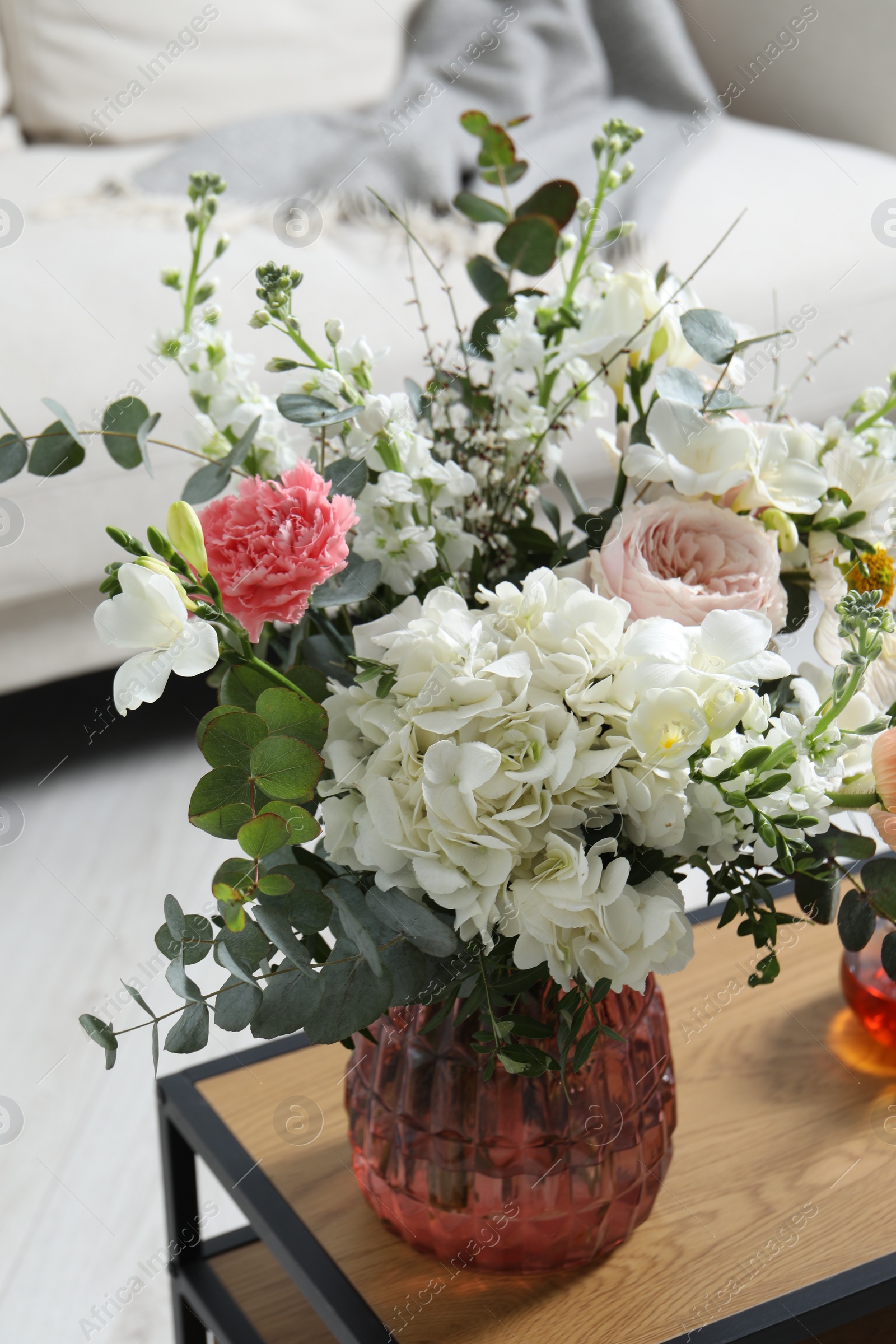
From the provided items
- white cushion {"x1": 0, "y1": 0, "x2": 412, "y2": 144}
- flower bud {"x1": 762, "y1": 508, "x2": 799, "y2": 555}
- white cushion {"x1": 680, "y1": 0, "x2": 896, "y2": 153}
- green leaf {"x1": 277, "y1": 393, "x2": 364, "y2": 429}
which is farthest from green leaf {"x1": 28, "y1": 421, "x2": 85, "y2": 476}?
white cushion {"x1": 680, "y1": 0, "x2": 896, "y2": 153}

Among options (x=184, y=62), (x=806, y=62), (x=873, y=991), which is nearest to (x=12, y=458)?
(x=873, y=991)

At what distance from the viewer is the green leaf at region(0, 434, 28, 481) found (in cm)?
61

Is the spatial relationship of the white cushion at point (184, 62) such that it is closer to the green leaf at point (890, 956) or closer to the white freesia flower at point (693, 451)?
the white freesia flower at point (693, 451)

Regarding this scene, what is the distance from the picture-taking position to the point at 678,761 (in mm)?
469

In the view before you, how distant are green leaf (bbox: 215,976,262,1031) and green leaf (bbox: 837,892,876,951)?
27 centimetres

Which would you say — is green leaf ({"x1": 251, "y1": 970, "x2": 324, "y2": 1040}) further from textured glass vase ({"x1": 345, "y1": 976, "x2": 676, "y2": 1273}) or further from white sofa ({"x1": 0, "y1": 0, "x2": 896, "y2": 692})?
white sofa ({"x1": 0, "y1": 0, "x2": 896, "y2": 692})

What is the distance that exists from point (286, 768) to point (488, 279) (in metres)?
0.32

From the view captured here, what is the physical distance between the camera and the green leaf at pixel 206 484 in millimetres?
599

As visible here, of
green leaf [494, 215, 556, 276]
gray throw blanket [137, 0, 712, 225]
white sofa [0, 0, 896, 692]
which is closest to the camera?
green leaf [494, 215, 556, 276]

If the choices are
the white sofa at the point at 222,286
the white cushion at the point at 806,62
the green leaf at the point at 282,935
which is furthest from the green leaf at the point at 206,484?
the white cushion at the point at 806,62

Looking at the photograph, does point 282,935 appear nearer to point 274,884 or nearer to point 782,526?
point 274,884

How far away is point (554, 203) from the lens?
0.67m

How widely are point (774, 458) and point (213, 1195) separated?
0.91 metres

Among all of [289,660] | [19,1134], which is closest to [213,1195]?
[19,1134]
